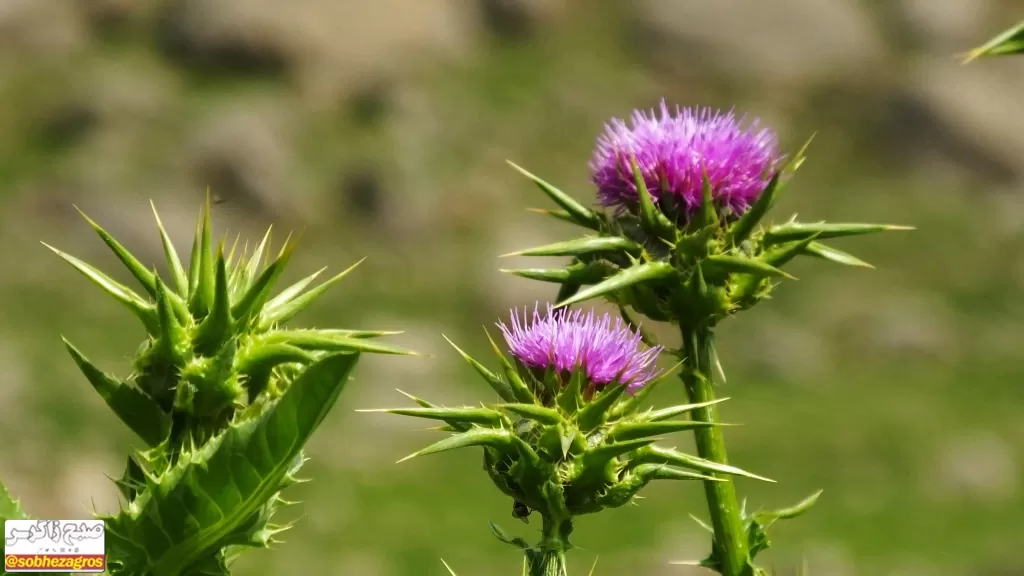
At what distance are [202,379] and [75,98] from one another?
98.9ft

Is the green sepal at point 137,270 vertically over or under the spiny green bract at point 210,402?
over

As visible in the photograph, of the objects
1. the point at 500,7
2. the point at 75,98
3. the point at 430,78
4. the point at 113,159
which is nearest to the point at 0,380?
the point at 113,159

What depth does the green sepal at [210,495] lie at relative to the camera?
2242 millimetres

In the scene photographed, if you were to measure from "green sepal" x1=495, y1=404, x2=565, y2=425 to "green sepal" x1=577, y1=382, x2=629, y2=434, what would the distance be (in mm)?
49

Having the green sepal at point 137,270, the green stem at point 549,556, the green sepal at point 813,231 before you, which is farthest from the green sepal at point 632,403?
the green sepal at point 137,270

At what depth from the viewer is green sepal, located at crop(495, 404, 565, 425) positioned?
2.62 meters

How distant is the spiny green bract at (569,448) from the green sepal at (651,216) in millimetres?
545

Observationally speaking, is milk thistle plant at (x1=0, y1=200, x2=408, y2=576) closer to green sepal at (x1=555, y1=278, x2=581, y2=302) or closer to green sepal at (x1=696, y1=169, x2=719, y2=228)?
green sepal at (x1=555, y1=278, x2=581, y2=302)

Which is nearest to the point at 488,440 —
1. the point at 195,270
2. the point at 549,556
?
the point at 549,556

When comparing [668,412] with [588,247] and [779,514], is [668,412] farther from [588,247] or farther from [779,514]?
[588,247]

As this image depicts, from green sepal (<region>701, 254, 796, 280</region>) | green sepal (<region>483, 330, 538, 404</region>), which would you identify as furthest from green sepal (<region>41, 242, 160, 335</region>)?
green sepal (<region>701, 254, 796, 280</region>)

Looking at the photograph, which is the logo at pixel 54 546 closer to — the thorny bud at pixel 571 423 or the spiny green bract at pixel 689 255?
the thorny bud at pixel 571 423

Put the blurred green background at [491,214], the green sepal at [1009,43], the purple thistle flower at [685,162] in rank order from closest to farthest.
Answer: the green sepal at [1009,43] < the purple thistle flower at [685,162] < the blurred green background at [491,214]

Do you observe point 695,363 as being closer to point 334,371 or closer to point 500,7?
point 334,371
